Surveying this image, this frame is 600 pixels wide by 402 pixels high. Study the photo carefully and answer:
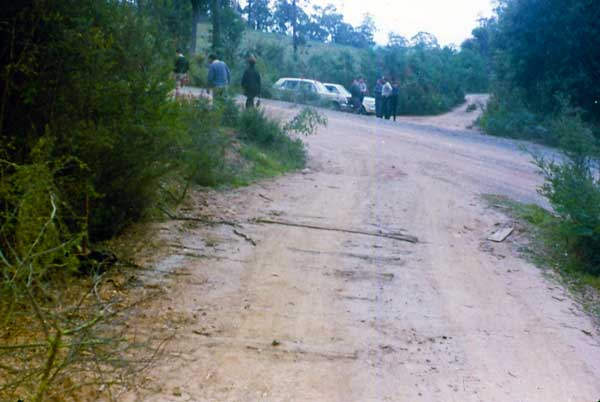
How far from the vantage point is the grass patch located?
30.2 feet

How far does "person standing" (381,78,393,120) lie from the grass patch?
1863 centimetres

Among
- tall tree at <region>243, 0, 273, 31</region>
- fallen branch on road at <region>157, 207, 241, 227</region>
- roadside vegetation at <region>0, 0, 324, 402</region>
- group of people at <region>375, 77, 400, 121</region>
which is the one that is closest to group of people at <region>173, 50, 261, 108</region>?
fallen branch on road at <region>157, 207, 241, 227</region>

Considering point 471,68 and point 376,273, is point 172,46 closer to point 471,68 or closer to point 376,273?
point 376,273

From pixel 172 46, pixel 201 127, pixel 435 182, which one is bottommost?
pixel 435 182

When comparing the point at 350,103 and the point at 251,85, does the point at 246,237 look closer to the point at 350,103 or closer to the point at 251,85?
the point at 251,85

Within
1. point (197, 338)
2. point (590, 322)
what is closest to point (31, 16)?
point (197, 338)

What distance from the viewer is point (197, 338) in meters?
6.43

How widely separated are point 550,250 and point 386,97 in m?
22.6

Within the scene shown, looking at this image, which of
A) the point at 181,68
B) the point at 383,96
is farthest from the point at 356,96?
the point at 181,68

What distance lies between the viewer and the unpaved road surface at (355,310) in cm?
577

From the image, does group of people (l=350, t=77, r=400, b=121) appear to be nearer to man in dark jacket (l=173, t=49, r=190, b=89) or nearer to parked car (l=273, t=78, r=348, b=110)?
parked car (l=273, t=78, r=348, b=110)

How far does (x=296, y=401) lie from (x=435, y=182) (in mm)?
11040

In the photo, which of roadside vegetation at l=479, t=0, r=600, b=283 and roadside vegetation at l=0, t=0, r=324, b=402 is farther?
roadside vegetation at l=479, t=0, r=600, b=283

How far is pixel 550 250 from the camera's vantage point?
11.0 meters
